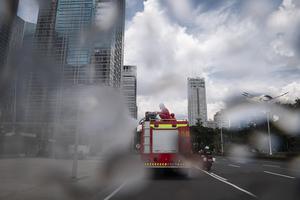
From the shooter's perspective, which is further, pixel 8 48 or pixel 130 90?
pixel 130 90

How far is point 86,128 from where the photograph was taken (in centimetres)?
818

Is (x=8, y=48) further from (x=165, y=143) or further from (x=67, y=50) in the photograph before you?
(x=165, y=143)

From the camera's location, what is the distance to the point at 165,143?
1171cm

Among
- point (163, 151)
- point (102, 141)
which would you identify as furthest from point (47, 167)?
point (163, 151)

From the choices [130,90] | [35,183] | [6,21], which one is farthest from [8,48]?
[130,90]

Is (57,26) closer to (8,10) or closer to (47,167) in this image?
(8,10)

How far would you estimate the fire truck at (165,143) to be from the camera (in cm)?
1145

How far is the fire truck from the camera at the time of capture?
11453 millimetres

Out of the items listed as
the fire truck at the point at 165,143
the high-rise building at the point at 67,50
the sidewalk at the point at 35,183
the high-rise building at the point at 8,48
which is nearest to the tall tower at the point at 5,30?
the high-rise building at the point at 8,48

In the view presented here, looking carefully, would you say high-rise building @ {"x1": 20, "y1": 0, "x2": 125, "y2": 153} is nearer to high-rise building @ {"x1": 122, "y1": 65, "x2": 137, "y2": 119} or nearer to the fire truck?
high-rise building @ {"x1": 122, "y1": 65, "x2": 137, "y2": 119}

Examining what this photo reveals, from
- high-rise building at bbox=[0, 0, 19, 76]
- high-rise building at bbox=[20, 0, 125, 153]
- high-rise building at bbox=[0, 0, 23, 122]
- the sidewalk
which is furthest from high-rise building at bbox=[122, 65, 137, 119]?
high-rise building at bbox=[0, 0, 19, 76]

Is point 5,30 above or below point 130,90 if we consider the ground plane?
below

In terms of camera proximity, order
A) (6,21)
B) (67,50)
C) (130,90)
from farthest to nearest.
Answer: (130,90), (67,50), (6,21)

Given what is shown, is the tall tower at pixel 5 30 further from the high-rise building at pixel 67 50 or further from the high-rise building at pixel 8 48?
the high-rise building at pixel 67 50
